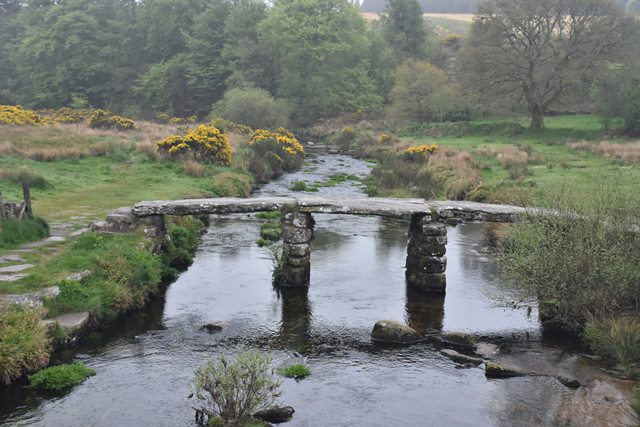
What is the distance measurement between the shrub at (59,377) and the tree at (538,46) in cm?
4261

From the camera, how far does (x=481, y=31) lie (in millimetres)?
47750

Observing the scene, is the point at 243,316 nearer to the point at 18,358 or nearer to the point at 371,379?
the point at 371,379

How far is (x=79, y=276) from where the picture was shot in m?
13.5

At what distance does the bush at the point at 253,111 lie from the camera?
5644 centimetres

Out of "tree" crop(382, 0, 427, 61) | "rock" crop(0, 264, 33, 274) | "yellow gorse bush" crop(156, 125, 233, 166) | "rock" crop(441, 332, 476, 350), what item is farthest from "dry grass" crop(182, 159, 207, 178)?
"tree" crop(382, 0, 427, 61)

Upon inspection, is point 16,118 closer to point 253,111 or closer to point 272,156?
point 272,156

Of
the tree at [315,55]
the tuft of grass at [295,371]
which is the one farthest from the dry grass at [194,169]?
the tree at [315,55]

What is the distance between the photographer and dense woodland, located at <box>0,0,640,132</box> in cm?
6194

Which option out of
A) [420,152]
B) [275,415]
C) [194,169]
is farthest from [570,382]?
[420,152]

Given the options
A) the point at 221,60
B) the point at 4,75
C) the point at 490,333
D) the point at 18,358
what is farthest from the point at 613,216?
the point at 4,75

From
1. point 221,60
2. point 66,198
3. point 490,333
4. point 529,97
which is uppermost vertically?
point 221,60

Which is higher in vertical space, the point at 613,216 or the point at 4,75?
the point at 4,75

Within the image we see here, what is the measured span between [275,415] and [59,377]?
4042 millimetres

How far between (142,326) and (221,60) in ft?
222
